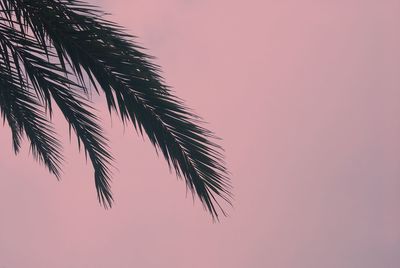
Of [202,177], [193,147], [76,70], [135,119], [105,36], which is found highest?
[105,36]

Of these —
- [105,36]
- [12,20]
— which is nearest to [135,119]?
[105,36]

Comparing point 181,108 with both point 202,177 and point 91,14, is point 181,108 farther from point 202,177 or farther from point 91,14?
point 91,14

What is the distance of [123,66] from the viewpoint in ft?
8.84

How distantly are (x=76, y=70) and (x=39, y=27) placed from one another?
351 mm

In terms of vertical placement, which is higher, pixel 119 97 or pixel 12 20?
pixel 12 20

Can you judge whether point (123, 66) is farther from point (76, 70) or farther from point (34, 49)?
point (34, 49)

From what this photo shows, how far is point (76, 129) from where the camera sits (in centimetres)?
331

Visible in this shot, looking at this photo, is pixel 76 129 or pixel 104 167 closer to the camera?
pixel 76 129

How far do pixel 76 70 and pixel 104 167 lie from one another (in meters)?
1.34

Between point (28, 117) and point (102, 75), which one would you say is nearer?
point (102, 75)

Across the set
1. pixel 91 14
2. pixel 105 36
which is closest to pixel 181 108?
pixel 105 36

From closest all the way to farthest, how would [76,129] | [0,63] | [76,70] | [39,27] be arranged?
[39,27], [76,70], [0,63], [76,129]

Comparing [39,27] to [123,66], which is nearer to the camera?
[39,27]

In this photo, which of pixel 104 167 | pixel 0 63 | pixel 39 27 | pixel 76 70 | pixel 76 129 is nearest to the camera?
pixel 39 27
